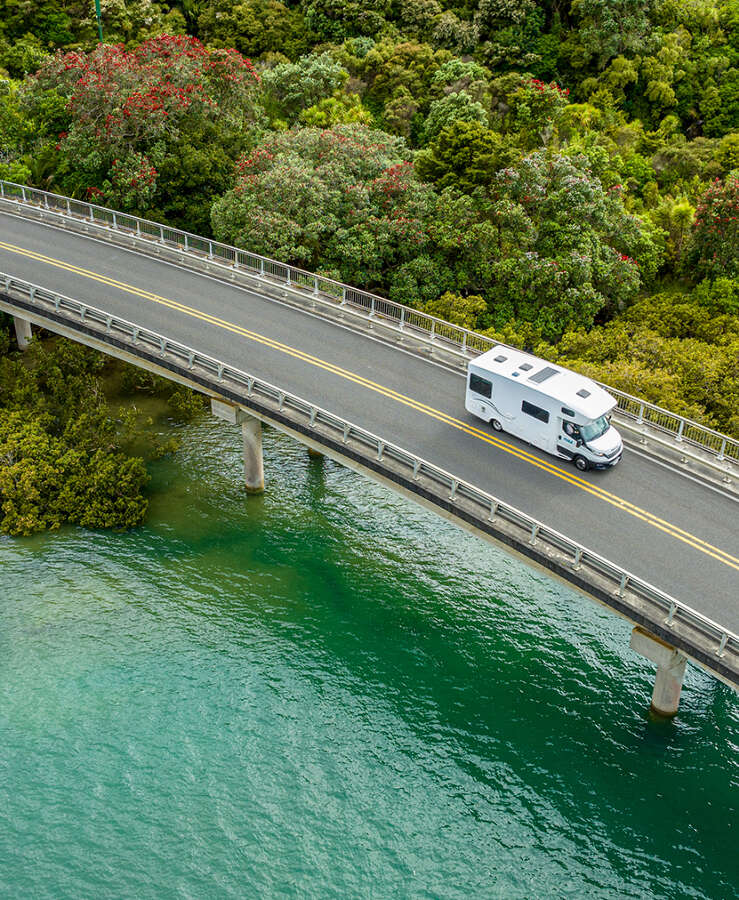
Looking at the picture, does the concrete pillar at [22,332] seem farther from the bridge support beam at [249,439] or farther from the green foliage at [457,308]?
the green foliage at [457,308]

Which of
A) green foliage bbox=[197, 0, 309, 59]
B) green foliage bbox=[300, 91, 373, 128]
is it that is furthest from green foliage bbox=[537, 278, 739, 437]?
green foliage bbox=[197, 0, 309, 59]

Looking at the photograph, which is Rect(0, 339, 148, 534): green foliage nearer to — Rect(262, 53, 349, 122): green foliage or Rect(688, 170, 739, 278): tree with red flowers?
Rect(262, 53, 349, 122): green foliage

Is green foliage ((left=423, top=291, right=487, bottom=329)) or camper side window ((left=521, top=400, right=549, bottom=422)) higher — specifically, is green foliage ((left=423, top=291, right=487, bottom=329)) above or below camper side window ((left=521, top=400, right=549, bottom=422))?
above

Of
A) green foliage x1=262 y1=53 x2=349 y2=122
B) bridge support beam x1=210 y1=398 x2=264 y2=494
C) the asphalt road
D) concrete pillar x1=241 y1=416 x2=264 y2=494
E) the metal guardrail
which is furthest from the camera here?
green foliage x1=262 y1=53 x2=349 y2=122

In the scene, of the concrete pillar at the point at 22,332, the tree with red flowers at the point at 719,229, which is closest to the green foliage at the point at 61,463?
the concrete pillar at the point at 22,332

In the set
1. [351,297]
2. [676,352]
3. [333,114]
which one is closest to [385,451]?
[351,297]

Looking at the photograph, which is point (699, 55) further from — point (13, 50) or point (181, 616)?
point (181, 616)

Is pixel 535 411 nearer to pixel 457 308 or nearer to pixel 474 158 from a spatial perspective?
pixel 457 308
